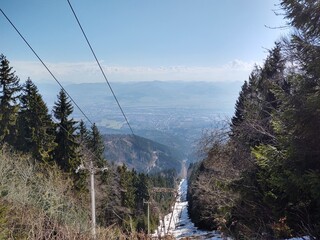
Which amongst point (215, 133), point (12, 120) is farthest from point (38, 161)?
point (215, 133)

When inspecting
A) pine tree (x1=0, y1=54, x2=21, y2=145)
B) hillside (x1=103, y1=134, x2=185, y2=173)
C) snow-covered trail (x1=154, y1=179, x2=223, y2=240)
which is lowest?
hillside (x1=103, y1=134, x2=185, y2=173)

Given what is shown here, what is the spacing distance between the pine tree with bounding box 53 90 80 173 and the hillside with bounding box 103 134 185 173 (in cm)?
14377

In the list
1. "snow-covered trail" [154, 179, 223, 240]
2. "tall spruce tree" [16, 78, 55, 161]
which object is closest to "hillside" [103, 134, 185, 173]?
"snow-covered trail" [154, 179, 223, 240]

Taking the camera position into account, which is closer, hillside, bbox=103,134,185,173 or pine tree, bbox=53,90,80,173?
pine tree, bbox=53,90,80,173

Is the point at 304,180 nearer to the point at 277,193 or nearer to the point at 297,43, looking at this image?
the point at 277,193

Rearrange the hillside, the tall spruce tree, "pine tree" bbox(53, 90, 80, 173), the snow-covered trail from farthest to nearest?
1. the hillside
2. "pine tree" bbox(53, 90, 80, 173)
3. the tall spruce tree
4. the snow-covered trail

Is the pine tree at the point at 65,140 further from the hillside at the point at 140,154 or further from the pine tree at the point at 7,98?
the hillside at the point at 140,154

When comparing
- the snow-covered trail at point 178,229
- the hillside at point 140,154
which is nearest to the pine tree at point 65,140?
the snow-covered trail at point 178,229

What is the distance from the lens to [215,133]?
1152 centimetres

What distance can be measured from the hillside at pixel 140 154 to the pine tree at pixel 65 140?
14377 centimetres

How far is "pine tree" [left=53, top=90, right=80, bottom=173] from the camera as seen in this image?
80.8ft

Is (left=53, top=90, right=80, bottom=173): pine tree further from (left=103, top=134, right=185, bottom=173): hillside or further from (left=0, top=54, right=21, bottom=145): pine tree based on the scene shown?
(left=103, top=134, right=185, bottom=173): hillside

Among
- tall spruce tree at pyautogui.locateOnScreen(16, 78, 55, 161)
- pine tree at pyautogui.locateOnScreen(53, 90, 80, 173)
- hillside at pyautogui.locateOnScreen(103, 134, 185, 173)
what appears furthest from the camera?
hillside at pyautogui.locateOnScreen(103, 134, 185, 173)

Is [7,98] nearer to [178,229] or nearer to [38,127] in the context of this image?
[38,127]
